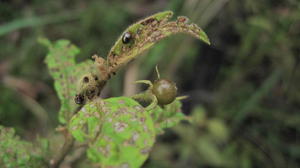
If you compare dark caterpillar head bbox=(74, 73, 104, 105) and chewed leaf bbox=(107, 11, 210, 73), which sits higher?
chewed leaf bbox=(107, 11, 210, 73)

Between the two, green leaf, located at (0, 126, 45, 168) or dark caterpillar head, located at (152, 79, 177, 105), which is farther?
green leaf, located at (0, 126, 45, 168)

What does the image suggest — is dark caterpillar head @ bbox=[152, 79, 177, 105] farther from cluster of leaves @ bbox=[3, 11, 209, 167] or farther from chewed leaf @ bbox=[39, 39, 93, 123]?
chewed leaf @ bbox=[39, 39, 93, 123]

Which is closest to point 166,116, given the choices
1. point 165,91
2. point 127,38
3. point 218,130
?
point 165,91

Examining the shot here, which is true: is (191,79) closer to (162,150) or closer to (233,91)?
(233,91)

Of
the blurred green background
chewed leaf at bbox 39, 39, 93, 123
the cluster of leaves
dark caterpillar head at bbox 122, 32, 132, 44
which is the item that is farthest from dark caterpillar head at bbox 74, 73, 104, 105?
the blurred green background

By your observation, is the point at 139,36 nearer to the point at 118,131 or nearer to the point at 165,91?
the point at 165,91

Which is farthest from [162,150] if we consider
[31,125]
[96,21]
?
[96,21]
